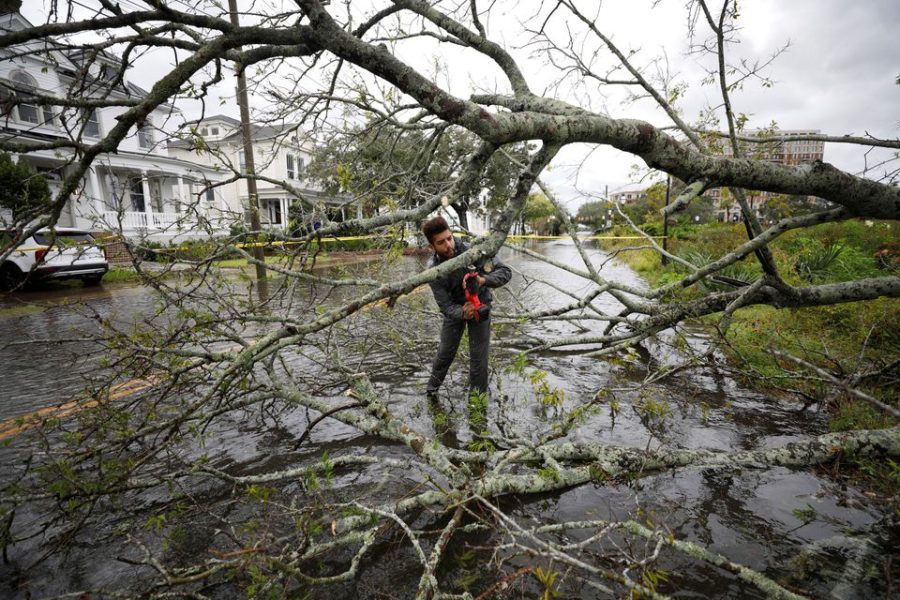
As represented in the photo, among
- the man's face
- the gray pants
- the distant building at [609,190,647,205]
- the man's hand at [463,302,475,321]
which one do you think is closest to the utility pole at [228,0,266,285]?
the man's face

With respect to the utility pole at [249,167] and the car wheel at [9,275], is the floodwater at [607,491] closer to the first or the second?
the utility pole at [249,167]

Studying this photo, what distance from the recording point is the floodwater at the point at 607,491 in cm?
254

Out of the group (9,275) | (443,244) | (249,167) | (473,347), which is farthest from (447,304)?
(9,275)

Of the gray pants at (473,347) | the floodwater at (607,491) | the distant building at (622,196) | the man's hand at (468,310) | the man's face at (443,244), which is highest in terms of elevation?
the distant building at (622,196)

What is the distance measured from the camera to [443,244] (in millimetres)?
4250

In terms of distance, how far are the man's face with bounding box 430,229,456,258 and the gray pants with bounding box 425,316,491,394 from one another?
790 mm

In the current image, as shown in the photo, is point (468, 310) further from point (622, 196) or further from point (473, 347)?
point (622, 196)

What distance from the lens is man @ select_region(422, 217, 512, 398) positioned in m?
4.26

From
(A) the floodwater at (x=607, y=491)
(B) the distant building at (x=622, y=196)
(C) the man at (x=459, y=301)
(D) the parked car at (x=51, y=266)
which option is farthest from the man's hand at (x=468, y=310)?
(D) the parked car at (x=51, y=266)

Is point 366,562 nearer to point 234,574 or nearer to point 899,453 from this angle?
point 234,574

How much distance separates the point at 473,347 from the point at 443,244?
3.90 ft

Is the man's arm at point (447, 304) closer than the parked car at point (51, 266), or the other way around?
the man's arm at point (447, 304)

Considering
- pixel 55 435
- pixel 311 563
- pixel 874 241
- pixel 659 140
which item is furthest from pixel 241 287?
pixel 874 241

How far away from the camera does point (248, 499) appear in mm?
3256
